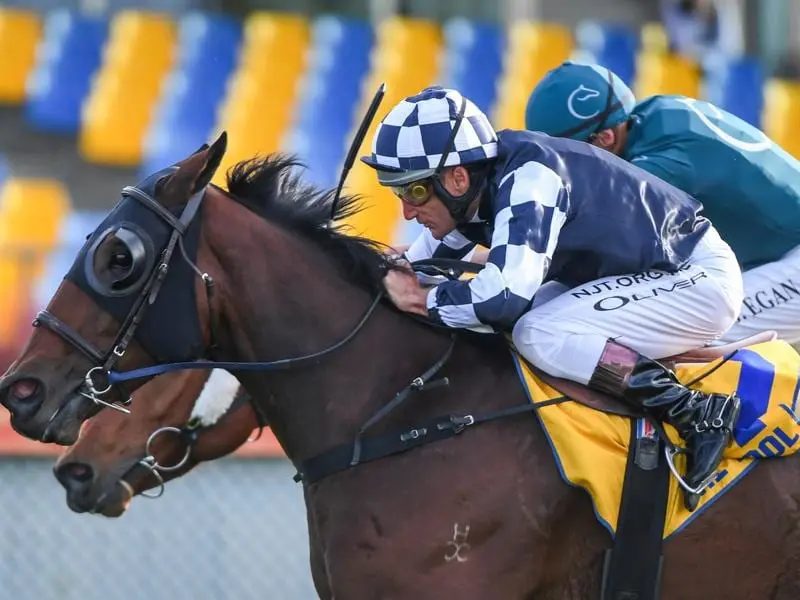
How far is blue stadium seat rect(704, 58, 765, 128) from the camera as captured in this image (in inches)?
492

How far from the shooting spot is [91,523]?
5.29m

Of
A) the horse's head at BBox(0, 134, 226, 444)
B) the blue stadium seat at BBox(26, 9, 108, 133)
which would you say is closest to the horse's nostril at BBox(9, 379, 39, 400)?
the horse's head at BBox(0, 134, 226, 444)

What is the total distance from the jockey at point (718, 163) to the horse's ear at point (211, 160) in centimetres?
133

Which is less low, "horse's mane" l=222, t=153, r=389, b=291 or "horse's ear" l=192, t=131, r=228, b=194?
"horse's ear" l=192, t=131, r=228, b=194

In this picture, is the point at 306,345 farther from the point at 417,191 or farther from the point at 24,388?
the point at 24,388

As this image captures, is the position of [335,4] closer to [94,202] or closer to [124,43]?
[124,43]

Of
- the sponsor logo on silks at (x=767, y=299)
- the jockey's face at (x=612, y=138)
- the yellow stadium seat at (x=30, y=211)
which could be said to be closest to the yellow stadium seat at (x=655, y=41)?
A: the yellow stadium seat at (x=30, y=211)

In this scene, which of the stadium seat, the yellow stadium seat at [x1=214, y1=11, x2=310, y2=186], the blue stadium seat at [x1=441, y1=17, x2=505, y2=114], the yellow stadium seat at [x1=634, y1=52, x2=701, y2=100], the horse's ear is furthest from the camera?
the yellow stadium seat at [x1=634, y1=52, x2=701, y2=100]

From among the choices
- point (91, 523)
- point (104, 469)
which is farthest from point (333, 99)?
point (104, 469)

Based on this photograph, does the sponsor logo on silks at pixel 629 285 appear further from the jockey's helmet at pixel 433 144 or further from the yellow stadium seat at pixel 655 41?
the yellow stadium seat at pixel 655 41

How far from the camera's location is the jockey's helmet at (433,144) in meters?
3.39

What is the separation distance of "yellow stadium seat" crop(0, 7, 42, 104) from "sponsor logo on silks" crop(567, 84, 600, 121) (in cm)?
945

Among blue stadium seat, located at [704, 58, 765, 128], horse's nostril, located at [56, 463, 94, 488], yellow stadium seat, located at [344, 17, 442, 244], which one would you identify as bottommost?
blue stadium seat, located at [704, 58, 765, 128]

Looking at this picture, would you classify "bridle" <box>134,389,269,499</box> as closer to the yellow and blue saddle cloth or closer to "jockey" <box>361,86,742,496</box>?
"jockey" <box>361,86,742,496</box>
